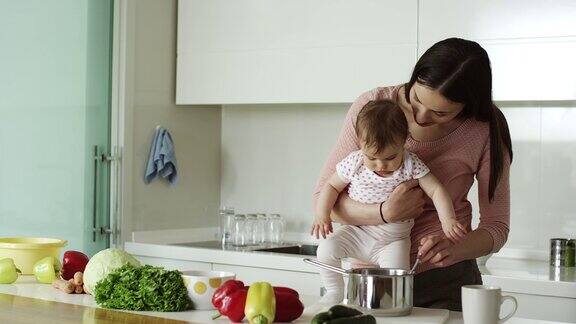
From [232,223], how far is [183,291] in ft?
7.18

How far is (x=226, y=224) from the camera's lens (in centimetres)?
445

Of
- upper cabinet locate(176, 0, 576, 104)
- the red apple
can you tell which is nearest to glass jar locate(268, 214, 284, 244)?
upper cabinet locate(176, 0, 576, 104)

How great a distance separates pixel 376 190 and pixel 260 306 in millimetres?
550

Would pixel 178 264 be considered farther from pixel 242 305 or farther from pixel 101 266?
pixel 242 305

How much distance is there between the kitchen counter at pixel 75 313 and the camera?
2.12 metres

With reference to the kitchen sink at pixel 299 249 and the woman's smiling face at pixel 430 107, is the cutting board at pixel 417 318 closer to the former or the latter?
the woman's smiling face at pixel 430 107

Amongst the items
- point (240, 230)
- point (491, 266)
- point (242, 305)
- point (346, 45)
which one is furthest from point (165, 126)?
point (242, 305)

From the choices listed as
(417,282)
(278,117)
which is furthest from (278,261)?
(417,282)

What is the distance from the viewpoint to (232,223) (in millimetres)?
4406

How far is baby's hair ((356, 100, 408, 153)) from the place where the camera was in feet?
7.40

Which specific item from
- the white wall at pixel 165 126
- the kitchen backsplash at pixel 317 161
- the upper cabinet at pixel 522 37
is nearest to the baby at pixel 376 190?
the upper cabinet at pixel 522 37

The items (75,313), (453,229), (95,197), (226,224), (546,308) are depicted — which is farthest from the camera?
(226,224)

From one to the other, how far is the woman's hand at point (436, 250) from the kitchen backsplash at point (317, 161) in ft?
5.13

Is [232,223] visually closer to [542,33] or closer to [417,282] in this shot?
[542,33]
